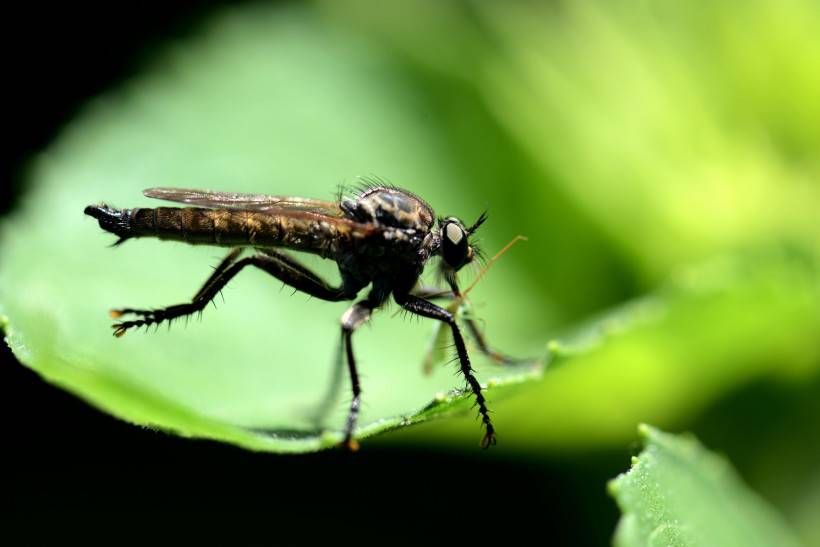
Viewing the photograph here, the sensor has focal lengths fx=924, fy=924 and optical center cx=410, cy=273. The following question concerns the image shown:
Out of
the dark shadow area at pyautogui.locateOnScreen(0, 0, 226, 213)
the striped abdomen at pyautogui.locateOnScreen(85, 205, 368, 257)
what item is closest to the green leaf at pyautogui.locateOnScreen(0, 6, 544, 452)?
the dark shadow area at pyautogui.locateOnScreen(0, 0, 226, 213)

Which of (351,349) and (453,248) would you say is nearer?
(351,349)

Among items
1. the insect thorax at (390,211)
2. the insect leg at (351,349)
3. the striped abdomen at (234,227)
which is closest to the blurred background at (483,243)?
the insect leg at (351,349)

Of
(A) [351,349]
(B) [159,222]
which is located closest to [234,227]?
(B) [159,222]

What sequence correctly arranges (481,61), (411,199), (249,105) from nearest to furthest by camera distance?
(411,199) → (481,61) → (249,105)

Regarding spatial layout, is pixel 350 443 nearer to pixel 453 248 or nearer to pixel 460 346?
pixel 460 346

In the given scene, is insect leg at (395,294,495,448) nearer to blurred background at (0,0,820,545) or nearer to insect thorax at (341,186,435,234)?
blurred background at (0,0,820,545)

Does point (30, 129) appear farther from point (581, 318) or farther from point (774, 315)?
point (774, 315)

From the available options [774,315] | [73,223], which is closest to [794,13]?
[774,315]
